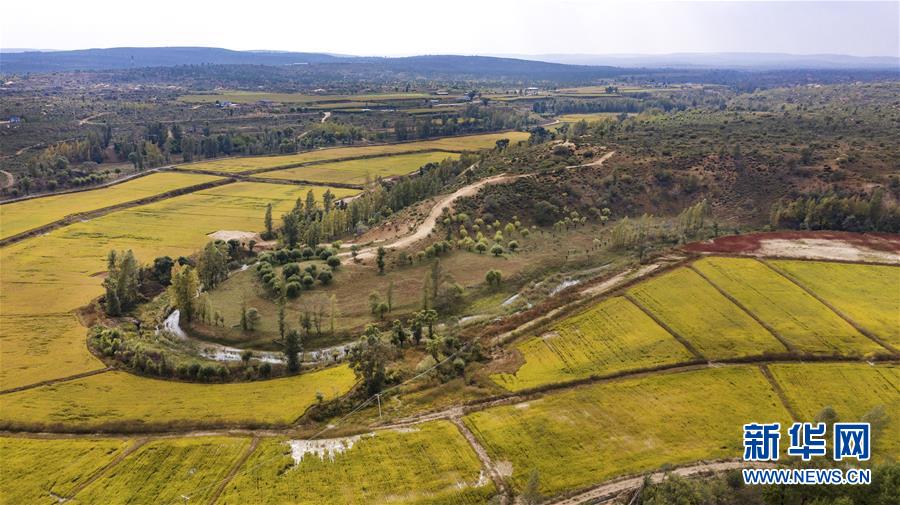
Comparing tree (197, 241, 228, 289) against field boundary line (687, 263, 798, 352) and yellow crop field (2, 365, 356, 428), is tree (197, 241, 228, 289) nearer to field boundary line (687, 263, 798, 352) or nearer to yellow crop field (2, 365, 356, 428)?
yellow crop field (2, 365, 356, 428)

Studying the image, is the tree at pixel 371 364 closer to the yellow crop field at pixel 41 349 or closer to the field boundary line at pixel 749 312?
the yellow crop field at pixel 41 349

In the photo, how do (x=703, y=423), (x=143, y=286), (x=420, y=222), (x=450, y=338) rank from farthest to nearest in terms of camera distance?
(x=420, y=222)
(x=143, y=286)
(x=450, y=338)
(x=703, y=423)

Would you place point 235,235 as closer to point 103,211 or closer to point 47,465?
point 103,211

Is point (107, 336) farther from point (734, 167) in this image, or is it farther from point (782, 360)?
point (734, 167)

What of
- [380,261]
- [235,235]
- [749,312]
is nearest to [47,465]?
[380,261]

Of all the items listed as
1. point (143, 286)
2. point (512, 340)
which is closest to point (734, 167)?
point (512, 340)

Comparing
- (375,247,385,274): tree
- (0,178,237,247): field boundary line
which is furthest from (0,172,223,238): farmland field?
(375,247,385,274): tree

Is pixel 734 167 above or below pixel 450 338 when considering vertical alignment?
above
